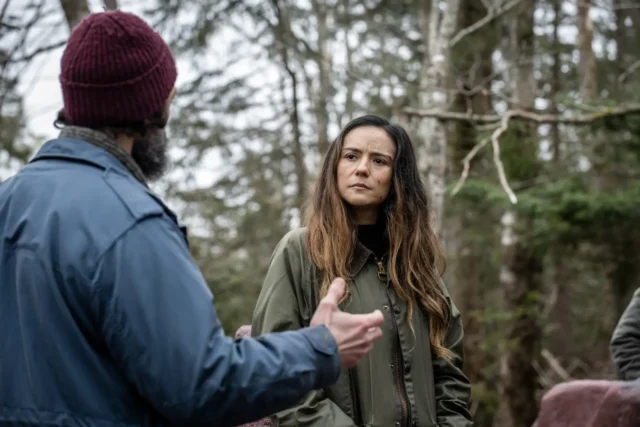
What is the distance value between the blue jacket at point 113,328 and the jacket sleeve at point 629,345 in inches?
134

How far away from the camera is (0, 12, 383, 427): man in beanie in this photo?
192cm

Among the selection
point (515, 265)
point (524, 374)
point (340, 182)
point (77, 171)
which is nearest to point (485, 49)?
point (515, 265)

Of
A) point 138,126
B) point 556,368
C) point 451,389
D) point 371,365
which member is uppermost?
point 138,126

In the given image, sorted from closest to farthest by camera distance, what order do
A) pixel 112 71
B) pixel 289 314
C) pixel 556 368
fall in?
pixel 112 71, pixel 289 314, pixel 556 368

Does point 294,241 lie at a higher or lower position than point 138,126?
lower

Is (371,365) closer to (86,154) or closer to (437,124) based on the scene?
(86,154)

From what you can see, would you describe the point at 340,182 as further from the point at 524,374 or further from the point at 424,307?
the point at 524,374

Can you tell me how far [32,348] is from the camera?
1980 millimetres

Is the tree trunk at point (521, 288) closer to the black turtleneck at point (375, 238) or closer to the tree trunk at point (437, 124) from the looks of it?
the tree trunk at point (437, 124)

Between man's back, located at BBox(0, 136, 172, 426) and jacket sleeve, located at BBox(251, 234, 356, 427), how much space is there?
141cm

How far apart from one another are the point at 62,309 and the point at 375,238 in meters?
2.14

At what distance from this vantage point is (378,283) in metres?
3.71

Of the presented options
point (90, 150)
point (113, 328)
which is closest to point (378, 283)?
point (90, 150)

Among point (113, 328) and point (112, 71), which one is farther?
point (112, 71)
